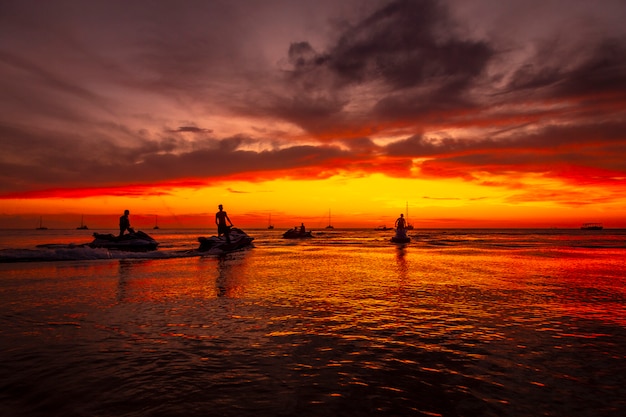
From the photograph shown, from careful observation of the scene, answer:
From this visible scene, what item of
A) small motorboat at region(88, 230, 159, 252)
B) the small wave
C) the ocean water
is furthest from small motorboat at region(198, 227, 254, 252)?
the ocean water

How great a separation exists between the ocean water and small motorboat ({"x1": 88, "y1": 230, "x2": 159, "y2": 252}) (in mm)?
17410

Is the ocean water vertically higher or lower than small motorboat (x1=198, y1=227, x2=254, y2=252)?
lower

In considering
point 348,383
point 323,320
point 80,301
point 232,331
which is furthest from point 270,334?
point 80,301

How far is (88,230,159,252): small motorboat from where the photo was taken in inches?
1177

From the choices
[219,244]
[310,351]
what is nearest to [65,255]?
[219,244]

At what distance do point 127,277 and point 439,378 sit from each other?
46.9 ft

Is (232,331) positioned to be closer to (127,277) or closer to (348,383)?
(348,383)

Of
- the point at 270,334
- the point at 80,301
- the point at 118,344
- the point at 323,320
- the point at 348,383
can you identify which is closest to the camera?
the point at 348,383

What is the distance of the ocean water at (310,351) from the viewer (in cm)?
459

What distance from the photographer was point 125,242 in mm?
30922

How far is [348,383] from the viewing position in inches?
204

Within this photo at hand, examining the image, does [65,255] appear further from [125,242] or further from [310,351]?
[310,351]

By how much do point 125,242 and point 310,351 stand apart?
28810mm

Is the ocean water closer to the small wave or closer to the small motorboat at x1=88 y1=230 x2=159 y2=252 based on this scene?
the small wave
